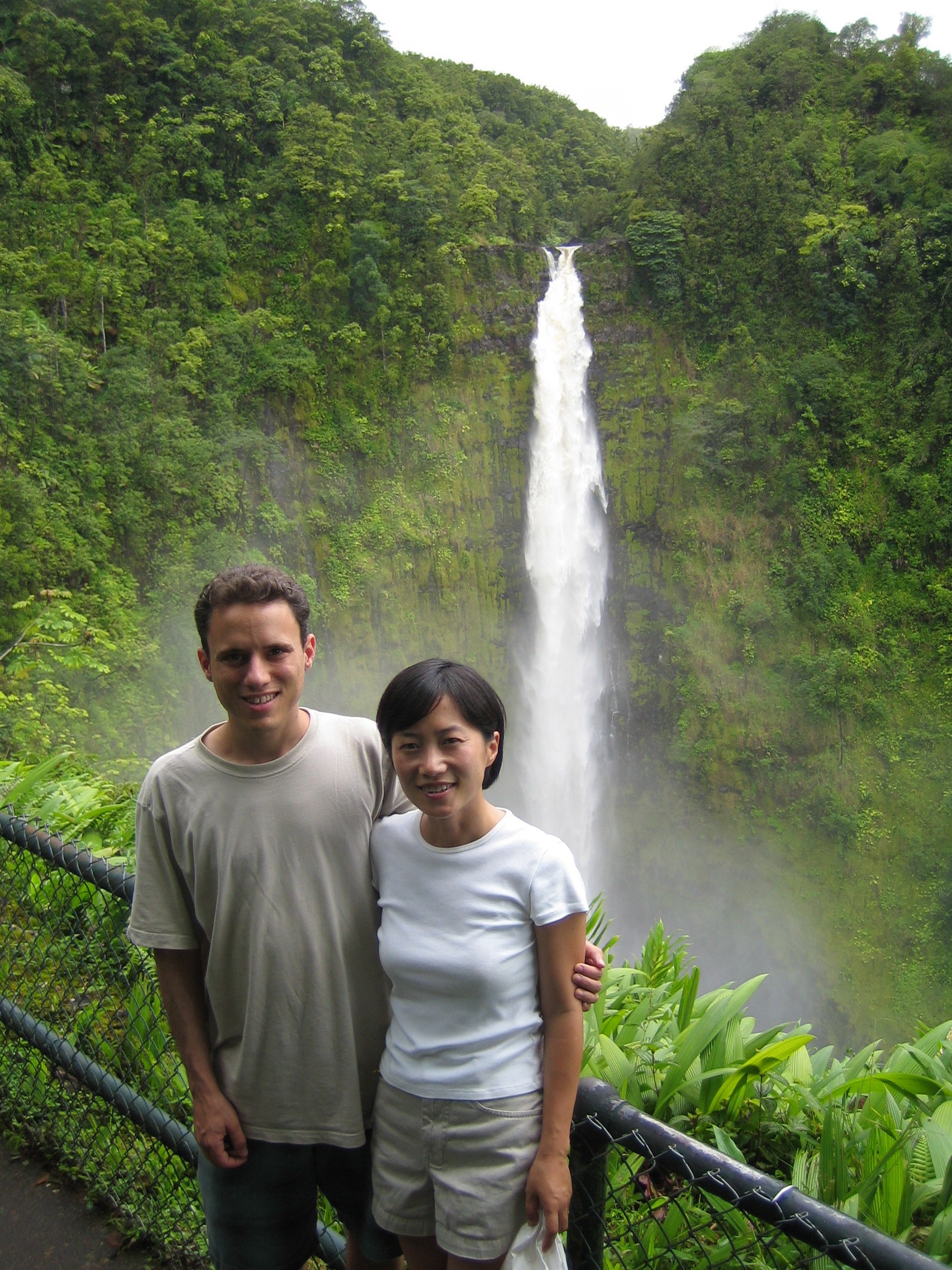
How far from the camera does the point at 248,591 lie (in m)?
1.51

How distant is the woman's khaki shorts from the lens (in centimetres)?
131

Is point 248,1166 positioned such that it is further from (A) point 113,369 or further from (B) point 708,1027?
(A) point 113,369

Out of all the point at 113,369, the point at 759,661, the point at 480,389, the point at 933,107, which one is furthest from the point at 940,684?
the point at 113,369

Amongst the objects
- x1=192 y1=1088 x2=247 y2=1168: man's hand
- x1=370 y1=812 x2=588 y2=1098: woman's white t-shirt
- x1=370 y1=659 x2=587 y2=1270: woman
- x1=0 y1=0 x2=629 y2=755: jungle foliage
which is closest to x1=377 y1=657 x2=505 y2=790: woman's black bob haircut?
x1=370 y1=659 x2=587 y2=1270: woman

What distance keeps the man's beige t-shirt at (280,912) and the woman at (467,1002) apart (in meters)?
0.10

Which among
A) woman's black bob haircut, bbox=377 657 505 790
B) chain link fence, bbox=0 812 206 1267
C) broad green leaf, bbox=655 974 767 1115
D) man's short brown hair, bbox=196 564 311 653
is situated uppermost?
man's short brown hair, bbox=196 564 311 653

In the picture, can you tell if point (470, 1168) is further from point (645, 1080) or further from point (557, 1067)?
point (645, 1080)

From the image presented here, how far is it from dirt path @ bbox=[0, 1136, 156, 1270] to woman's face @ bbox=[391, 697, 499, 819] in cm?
163

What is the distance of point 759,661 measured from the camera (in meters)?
16.9

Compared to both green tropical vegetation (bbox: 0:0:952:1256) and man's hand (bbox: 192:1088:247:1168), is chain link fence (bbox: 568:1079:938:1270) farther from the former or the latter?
green tropical vegetation (bbox: 0:0:952:1256)

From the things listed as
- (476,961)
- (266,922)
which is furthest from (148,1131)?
(476,961)

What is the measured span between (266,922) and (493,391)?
18128 millimetres

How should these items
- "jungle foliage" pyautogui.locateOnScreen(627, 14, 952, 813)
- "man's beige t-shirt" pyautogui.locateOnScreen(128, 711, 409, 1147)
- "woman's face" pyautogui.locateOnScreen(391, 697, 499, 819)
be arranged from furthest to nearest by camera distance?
"jungle foliage" pyautogui.locateOnScreen(627, 14, 952, 813) → "man's beige t-shirt" pyautogui.locateOnScreen(128, 711, 409, 1147) → "woman's face" pyautogui.locateOnScreen(391, 697, 499, 819)

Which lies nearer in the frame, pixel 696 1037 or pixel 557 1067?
pixel 557 1067
